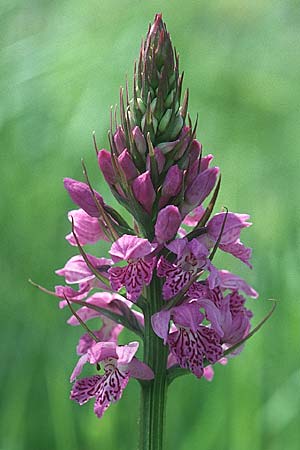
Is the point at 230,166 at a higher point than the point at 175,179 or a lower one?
higher

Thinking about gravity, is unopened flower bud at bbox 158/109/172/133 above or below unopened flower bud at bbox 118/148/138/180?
above

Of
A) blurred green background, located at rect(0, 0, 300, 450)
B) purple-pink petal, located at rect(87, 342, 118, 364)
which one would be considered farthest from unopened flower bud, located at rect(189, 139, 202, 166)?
blurred green background, located at rect(0, 0, 300, 450)

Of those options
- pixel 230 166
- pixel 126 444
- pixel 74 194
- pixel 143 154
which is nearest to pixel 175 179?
pixel 143 154

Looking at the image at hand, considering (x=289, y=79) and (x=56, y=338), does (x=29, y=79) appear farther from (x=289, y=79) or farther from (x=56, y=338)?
(x=289, y=79)

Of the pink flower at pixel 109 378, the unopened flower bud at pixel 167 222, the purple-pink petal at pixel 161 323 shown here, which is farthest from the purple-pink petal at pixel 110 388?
the unopened flower bud at pixel 167 222

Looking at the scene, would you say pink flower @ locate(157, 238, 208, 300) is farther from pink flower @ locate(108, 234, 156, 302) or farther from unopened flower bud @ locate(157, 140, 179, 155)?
unopened flower bud @ locate(157, 140, 179, 155)

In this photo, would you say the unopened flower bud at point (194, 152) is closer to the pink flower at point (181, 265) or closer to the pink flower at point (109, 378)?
the pink flower at point (181, 265)

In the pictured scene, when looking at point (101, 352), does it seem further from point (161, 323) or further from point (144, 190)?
point (144, 190)
